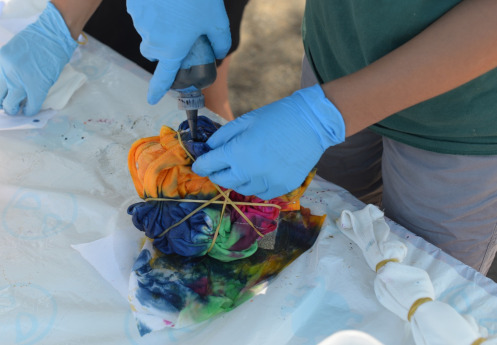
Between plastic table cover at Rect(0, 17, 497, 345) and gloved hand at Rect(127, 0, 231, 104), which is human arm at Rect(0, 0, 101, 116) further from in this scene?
gloved hand at Rect(127, 0, 231, 104)

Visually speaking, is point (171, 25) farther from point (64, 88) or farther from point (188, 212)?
point (64, 88)

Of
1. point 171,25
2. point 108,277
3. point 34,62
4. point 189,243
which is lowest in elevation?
point 108,277

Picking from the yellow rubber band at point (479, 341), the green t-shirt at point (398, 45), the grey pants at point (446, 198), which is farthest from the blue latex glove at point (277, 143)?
the yellow rubber band at point (479, 341)

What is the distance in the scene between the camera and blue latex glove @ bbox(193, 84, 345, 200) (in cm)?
80

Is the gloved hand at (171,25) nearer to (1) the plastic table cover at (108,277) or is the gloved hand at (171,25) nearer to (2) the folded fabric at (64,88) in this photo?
(1) the plastic table cover at (108,277)

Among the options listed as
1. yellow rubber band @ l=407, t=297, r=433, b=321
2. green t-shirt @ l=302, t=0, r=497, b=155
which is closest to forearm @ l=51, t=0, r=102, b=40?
green t-shirt @ l=302, t=0, r=497, b=155

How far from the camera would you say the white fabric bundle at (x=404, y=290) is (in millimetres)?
726

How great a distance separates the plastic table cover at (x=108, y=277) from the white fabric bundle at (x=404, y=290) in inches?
1.5

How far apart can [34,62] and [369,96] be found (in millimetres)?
1009

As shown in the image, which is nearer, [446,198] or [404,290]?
[404,290]

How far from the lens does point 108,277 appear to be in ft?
3.02

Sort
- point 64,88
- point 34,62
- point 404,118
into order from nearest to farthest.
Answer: point 404,118 → point 34,62 → point 64,88

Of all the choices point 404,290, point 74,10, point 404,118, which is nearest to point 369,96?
point 404,118

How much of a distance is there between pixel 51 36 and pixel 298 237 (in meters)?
0.97
